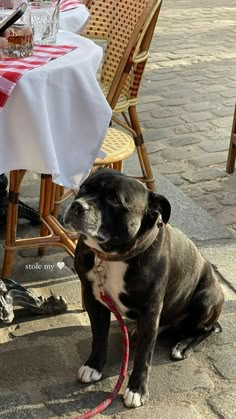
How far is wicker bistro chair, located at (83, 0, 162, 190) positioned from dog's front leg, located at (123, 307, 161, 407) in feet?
3.86

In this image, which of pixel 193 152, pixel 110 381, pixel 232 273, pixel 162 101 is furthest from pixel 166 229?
pixel 162 101

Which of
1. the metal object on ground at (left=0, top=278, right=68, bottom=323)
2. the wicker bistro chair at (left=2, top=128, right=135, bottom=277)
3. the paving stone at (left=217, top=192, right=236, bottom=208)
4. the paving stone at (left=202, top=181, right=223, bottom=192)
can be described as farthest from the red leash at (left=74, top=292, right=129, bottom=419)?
the paving stone at (left=202, top=181, right=223, bottom=192)

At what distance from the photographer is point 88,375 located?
270 cm

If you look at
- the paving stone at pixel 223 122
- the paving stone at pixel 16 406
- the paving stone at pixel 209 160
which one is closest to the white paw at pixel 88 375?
the paving stone at pixel 16 406

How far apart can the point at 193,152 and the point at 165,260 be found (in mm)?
2723

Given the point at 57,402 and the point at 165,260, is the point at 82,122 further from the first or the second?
the point at 57,402

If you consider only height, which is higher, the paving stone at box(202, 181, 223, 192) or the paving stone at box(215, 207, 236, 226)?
the paving stone at box(215, 207, 236, 226)

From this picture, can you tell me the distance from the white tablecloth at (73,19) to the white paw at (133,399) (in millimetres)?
1695

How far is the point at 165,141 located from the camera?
5387 mm

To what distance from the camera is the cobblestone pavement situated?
4.72m

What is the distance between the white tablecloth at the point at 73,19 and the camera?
3.20 m

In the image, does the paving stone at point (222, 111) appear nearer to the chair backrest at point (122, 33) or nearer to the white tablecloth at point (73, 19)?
the chair backrest at point (122, 33)

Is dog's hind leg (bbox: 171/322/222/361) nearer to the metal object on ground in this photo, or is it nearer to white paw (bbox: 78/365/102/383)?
white paw (bbox: 78/365/102/383)

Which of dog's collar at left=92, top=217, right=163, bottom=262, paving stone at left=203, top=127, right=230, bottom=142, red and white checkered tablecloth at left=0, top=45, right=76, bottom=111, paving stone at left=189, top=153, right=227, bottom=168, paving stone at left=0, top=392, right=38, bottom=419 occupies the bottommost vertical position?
paving stone at left=203, top=127, right=230, bottom=142
